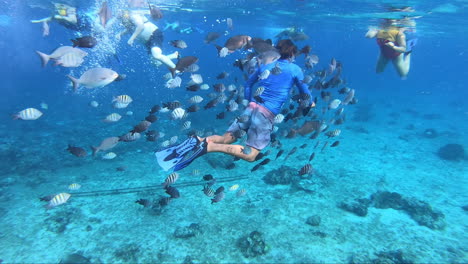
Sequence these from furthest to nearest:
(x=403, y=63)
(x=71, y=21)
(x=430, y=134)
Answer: (x=430, y=134) < (x=71, y=21) < (x=403, y=63)

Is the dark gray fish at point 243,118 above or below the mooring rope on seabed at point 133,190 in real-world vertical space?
above

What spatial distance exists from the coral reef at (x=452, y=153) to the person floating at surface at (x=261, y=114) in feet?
45.2

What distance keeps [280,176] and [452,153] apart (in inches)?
495

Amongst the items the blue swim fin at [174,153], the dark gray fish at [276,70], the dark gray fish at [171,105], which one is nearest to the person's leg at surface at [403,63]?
the dark gray fish at [276,70]

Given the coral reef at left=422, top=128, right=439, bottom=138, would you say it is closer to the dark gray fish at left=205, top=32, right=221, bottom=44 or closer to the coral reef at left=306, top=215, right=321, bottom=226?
the coral reef at left=306, top=215, right=321, bottom=226

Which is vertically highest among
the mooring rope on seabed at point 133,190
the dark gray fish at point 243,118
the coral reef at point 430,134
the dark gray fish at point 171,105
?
the dark gray fish at point 171,105

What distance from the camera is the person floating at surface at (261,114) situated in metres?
6.34

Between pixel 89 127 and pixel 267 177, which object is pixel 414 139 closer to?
pixel 267 177

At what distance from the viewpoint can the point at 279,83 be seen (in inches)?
259

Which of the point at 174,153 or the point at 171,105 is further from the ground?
the point at 171,105

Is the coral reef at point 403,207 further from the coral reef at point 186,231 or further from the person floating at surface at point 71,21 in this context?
the person floating at surface at point 71,21

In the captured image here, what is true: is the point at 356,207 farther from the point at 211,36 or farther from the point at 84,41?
the point at 84,41

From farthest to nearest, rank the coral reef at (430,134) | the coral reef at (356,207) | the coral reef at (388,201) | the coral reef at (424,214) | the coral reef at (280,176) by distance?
1. the coral reef at (430,134)
2. the coral reef at (280,176)
3. the coral reef at (388,201)
4. the coral reef at (356,207)
5. the coral reef at (424,214)

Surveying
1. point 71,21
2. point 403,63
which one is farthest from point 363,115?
point 71,21
